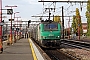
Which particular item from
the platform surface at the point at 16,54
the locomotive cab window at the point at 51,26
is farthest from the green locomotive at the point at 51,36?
the platform surface at the point at 16,54

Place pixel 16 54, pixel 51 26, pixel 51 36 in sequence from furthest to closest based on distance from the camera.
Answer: pixel 51 26 < pixel 51 36 < pixel 16 54

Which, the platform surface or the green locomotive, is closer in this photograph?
the platform surface

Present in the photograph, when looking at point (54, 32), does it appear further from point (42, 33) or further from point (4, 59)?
point (4, 59)

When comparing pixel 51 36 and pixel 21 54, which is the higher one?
pixel 51 36

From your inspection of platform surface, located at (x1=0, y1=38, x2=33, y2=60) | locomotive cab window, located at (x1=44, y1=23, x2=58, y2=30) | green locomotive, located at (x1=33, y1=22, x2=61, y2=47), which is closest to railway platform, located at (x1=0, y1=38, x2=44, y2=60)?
platform surface, located at (x1=0, y1=38, x2=33, y2=60)

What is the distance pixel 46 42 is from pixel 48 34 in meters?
0.87

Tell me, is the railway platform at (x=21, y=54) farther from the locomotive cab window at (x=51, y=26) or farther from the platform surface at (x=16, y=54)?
the locomotive cab window at (x=51, y=26)

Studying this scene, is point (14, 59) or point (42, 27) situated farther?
point (42, 27)

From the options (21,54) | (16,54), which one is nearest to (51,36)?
(21,54)

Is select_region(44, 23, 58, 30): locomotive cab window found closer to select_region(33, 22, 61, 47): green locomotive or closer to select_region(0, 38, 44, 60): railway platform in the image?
select_region(33, 22, 61, 47): green locomotive

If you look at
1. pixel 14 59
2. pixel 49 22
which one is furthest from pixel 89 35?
pixel 14 59

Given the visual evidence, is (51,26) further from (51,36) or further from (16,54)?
(16,54)

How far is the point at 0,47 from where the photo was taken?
73.1ft

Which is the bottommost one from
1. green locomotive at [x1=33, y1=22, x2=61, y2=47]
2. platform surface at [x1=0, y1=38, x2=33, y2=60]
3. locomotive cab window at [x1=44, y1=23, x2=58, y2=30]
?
platform surface at [x1=0, y1=38, x2=33, y2=60]
